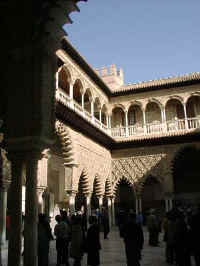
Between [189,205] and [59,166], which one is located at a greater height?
[59,166]

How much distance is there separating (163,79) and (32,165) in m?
16.5

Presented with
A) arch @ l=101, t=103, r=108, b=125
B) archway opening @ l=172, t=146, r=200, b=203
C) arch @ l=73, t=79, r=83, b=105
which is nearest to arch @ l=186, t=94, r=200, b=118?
archway opening @ l=172, t=146, r=200, b=203

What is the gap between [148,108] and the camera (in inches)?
815

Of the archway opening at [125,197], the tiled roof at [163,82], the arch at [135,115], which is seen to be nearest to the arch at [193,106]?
the tiled roof at [163,82]

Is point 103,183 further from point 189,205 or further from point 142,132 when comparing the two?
point 189,205

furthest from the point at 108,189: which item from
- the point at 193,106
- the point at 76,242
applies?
the point at 76,242

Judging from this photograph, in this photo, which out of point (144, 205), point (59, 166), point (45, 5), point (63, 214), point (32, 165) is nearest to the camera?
point (45, 5)

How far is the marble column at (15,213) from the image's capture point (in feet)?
15.0

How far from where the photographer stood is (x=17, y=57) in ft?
16.7

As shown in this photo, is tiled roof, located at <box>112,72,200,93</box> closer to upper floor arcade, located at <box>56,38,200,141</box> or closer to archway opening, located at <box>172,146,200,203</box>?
upper floor arcade, located at <box>56,38,200,141</box>

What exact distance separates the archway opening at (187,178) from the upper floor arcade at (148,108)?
7.89 ft

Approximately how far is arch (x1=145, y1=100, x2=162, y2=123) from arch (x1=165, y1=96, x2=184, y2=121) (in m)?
0.51

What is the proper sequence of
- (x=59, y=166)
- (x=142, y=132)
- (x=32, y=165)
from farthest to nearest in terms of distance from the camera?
(x=142, y=132) → (x=59, y=166) → (x=32, y=165)

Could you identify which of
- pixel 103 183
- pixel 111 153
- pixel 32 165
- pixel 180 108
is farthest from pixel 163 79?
pixel 32 165
